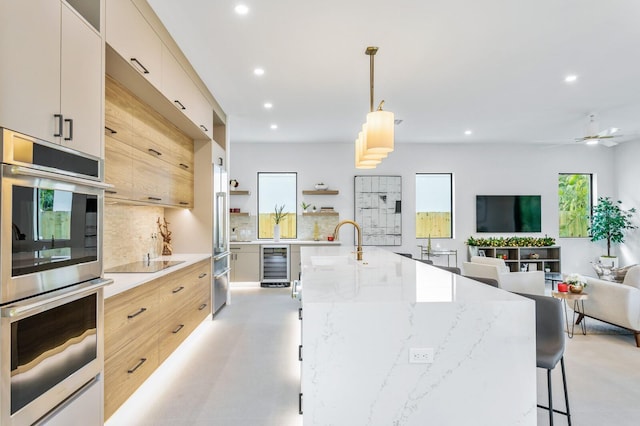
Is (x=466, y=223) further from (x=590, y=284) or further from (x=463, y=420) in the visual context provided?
(x=463, y=420)

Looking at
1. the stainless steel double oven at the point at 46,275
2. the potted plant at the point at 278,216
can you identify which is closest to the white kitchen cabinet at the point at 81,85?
the stainless steel double oven at the point at 46,275

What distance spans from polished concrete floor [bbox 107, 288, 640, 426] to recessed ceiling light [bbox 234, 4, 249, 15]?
296 centimetres

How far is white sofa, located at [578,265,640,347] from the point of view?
3600 mm

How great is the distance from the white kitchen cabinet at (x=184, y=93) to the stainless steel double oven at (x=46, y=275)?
1.52m

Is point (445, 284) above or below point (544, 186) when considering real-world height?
below

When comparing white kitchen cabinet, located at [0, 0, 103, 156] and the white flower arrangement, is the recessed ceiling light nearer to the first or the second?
white kitchen cabinet, located at [0, 0, 103, 156]

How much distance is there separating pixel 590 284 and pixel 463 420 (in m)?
3.52

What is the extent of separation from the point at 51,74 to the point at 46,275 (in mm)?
881

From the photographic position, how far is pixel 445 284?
1954 mm

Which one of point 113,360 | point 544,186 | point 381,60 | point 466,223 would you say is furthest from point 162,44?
point 544,186

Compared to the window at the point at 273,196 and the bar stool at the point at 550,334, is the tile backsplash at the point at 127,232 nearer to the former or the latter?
the bar stool at the point at 550,334

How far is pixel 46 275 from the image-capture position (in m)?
1.52

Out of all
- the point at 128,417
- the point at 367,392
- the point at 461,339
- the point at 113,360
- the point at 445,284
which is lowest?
the point at 128,417

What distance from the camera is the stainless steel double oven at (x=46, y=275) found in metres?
1.32
